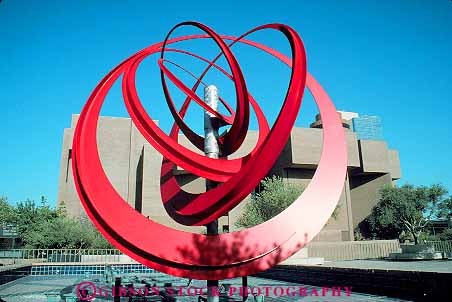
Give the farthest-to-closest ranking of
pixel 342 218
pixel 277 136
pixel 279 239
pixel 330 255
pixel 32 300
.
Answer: pixel 342 218
pixel 330 255
pixel 32 300
pixel 279 239
pixel 277 136

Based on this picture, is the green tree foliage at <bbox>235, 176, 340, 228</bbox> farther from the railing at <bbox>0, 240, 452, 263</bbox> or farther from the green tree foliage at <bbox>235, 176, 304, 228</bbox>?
the railing at <bbox>0, 240, 452, 263</bbox>

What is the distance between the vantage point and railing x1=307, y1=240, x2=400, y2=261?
31.4 meters

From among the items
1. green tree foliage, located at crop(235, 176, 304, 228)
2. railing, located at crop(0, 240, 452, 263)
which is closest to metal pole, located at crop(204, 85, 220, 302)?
railing, located at crop(0, 240, 452, 263)

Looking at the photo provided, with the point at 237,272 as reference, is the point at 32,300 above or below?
below

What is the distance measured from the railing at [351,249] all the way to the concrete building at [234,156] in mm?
5896

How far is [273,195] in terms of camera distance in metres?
33.4

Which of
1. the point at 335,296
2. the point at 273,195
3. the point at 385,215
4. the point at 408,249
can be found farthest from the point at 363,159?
the point at 335,296

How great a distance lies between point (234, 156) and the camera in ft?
137

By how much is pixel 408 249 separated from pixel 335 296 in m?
17.1

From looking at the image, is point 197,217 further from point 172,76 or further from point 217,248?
point 172,76

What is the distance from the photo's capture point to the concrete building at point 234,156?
42.1 m

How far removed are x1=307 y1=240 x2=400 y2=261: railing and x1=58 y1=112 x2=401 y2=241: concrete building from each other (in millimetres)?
5896

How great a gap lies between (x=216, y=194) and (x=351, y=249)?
1152 inches

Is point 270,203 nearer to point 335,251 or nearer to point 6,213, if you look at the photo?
point 335,251
